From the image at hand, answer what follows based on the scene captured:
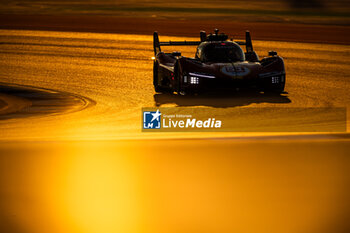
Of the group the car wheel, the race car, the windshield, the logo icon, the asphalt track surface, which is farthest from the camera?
the windshield

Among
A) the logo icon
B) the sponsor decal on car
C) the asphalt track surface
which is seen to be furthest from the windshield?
the asphalt track surface

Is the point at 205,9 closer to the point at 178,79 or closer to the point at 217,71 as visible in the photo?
the point at 178,79

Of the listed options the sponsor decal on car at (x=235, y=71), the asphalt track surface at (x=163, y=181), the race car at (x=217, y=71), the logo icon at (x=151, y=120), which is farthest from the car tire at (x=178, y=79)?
the asphalt track surface at (x=163, y=181)

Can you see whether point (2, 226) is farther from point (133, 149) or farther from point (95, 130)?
point (95, 130)

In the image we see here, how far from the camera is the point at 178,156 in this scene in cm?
632

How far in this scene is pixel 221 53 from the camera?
13805 millimetres

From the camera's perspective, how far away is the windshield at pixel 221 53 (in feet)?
45.0

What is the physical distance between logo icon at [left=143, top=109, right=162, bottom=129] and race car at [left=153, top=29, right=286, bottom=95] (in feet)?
4.74

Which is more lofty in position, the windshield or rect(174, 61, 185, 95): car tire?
the windshield

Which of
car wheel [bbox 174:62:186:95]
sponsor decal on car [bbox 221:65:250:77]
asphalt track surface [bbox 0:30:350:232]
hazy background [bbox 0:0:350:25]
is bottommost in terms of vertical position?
hazy background [bbox 0:0:350:25]

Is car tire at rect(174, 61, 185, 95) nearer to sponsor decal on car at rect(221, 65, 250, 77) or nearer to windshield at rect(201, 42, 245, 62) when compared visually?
windshield at rect(201, 42, 245, 62)

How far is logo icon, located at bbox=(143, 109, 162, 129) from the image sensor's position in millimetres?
9867

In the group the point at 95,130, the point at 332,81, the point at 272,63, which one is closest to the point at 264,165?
the point at 95,130

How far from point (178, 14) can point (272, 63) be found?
Result: 3246cm
